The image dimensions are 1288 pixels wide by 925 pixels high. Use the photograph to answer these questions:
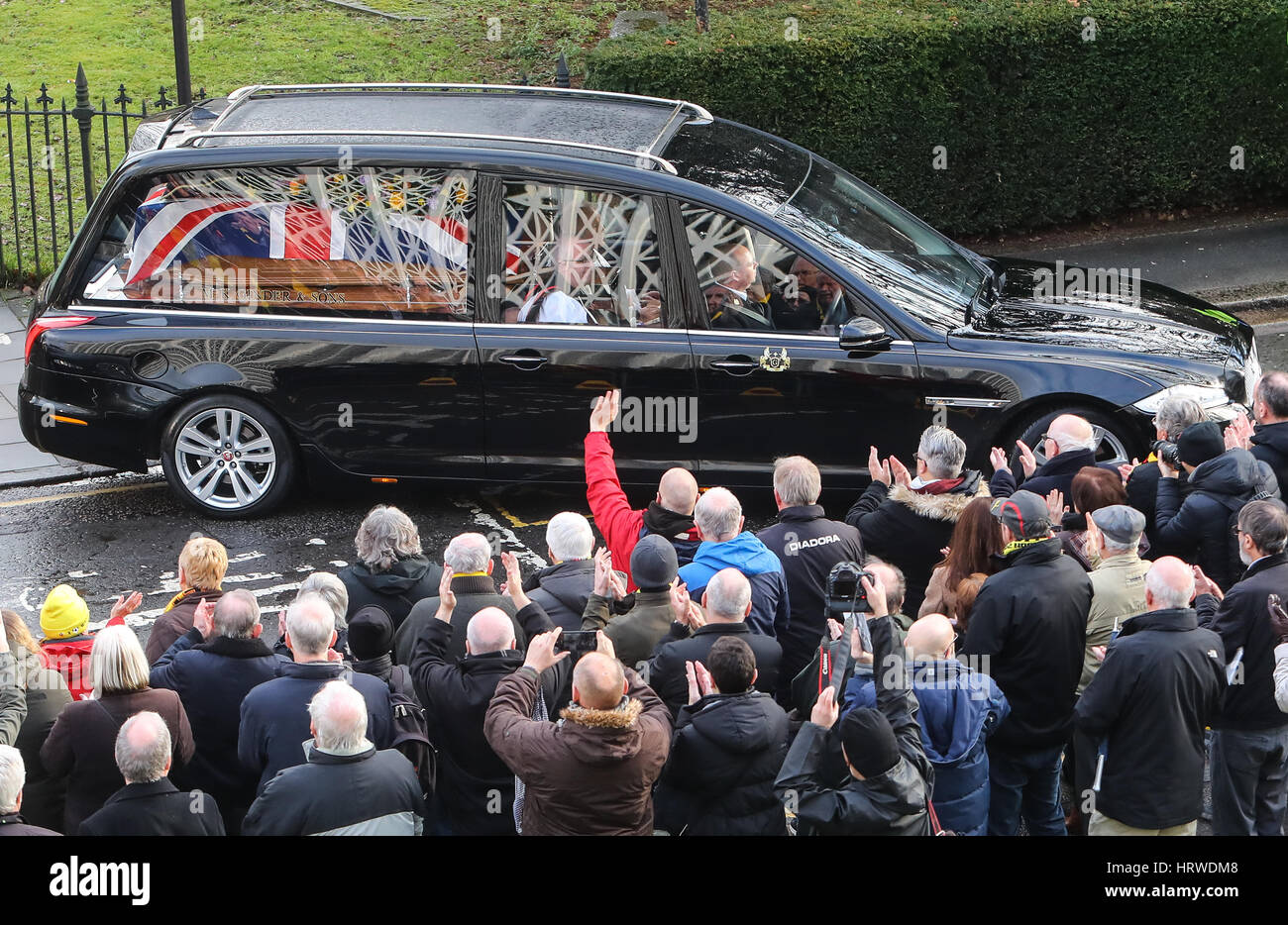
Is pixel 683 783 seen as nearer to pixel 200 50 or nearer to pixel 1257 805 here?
pixel 1257 805

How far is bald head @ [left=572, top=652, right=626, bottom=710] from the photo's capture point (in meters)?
4.82

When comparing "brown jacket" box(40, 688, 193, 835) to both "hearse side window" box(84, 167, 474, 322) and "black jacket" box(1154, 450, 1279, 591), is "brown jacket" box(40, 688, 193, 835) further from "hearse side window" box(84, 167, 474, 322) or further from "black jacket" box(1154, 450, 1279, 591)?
"black jacket" box(1154, 450, 1279, 591)

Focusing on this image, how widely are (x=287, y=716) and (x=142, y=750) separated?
0.59 meters

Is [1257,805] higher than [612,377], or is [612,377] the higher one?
[612,377]

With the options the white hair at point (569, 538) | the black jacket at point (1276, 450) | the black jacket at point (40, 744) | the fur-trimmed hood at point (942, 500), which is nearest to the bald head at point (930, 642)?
the fur-trimmed hood at point (942, 500)

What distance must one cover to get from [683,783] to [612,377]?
3.51m

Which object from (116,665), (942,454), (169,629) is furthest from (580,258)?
(116,665)

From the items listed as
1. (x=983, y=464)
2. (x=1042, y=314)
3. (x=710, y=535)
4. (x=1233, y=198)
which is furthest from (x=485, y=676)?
(x=1233, y=198)

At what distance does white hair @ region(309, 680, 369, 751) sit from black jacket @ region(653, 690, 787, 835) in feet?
3.32

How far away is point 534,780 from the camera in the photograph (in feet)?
16.3

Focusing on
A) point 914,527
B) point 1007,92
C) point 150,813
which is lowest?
point 150,813

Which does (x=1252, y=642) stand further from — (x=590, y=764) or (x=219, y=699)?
(x=219, y=699)

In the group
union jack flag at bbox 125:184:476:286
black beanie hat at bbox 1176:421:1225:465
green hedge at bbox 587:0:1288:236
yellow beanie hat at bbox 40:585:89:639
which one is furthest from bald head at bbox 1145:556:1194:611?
green hedge at bbox 587:0:1288:236

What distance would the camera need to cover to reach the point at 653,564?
5805 mm
